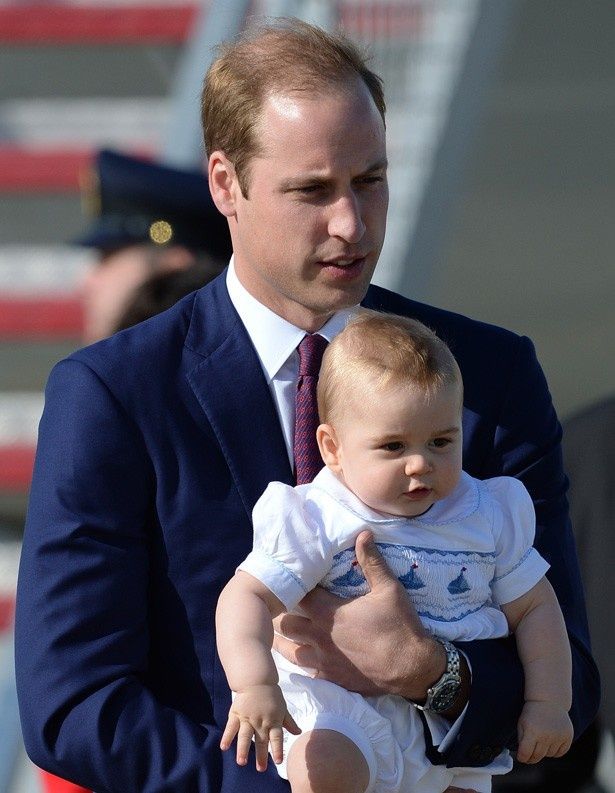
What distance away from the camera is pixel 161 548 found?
2.32 meters

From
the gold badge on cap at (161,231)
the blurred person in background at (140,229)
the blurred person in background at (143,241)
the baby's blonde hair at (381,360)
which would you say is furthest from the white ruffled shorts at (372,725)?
the gold badge on cap at (161,231)

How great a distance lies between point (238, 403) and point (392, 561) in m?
0.32

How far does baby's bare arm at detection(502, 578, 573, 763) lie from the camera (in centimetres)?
229

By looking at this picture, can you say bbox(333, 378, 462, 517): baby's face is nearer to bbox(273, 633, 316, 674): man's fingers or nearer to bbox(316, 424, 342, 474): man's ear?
bbox(316, 424, 342, 474): man's ear

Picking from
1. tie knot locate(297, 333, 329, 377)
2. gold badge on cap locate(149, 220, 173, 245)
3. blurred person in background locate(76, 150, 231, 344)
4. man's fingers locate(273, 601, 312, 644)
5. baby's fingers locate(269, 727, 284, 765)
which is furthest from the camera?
gold badge on cap locate(149, 220, 173, 245)

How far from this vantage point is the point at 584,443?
3.76 m

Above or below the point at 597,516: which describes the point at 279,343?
above

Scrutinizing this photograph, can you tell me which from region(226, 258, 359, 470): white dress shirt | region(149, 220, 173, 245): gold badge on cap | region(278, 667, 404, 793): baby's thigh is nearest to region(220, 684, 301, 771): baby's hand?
region(278, 667, 404, 793): baby's thigh

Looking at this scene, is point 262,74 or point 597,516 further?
point 597,516

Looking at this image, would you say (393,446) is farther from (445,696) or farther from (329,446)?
(445,696)

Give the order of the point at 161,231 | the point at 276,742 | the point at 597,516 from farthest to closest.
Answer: the point at 161,231, the point at 597,516, the point at 276,742

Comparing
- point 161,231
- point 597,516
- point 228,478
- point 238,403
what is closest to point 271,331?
point 238,403

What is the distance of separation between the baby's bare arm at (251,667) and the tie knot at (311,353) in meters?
0.33

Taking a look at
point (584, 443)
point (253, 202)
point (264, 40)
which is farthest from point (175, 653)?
point (584, 443)
